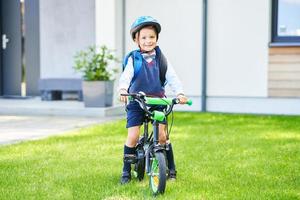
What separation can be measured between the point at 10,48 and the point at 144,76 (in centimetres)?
763

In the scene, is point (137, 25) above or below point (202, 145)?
above

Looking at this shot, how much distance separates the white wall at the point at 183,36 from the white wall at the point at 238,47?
0.19m

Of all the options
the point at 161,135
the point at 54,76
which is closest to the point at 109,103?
the point at 54,76

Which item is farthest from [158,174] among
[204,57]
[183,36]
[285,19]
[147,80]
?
[285,19]

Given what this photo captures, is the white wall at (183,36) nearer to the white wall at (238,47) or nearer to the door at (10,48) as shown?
the white wall at (238,47)

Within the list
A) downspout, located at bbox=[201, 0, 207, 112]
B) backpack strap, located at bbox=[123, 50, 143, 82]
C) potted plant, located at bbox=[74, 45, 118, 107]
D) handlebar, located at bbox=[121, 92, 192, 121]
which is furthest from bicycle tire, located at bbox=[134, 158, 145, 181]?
downspout, located at bbox=[201, 0, 207, 112]

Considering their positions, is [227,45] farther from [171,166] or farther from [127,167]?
[127,167]

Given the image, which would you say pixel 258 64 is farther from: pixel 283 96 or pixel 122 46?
pixel 122 46

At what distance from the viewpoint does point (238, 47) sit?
9273mm

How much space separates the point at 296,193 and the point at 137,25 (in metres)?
1.56

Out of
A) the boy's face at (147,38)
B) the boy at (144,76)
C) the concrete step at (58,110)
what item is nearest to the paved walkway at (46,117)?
the concrete step at (58,110)

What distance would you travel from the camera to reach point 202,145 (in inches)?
235

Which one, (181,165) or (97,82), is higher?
(97,82)

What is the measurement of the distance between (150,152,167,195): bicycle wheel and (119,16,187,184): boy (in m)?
0.33
